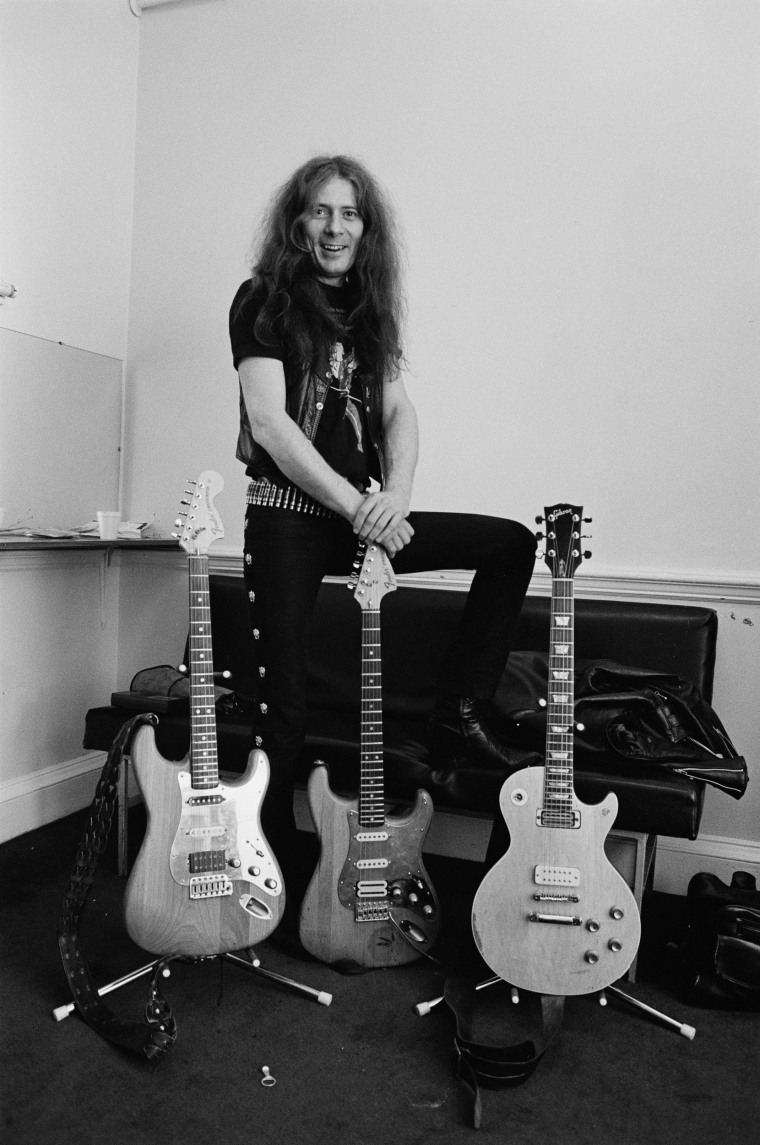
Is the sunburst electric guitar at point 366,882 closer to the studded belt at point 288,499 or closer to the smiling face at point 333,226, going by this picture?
the studded belt at point 288,499

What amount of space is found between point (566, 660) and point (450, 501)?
3.90 feet

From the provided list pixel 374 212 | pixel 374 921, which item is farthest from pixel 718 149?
pixel 374 921

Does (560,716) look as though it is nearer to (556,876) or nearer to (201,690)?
(556,876)

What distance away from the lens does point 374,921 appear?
7.07ft

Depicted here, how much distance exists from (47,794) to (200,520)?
158 cm

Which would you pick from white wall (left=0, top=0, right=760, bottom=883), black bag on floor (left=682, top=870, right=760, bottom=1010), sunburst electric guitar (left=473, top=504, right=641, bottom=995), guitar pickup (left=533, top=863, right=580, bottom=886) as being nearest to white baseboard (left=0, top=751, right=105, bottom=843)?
white wall (left=0, top=0, right=760, bottom=883)

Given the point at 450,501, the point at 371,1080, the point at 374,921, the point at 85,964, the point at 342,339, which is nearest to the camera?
the point at 371,1080

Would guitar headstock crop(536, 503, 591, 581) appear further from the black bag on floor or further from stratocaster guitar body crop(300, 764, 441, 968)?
the black bag on floor

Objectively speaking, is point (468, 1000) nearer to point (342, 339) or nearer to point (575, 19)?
point (342, 339)

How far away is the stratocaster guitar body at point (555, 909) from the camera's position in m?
1.91

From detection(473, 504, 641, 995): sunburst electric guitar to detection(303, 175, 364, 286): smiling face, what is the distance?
4.28ft

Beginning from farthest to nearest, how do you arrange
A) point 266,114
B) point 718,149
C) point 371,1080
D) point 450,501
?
point 266,114, point 450,501, point 718,149, point 371,1080

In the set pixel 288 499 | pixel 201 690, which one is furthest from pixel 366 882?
pixel 288 499

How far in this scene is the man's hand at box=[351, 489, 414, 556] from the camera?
2.19 metres
